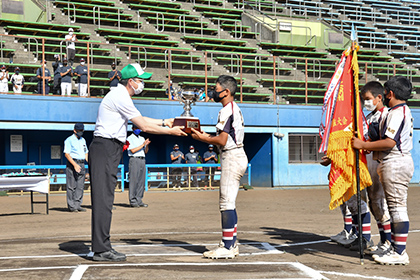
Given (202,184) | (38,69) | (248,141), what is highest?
(38,69)

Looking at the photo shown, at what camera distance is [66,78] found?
67.3 ft

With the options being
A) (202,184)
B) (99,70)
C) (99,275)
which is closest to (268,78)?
(202,184)

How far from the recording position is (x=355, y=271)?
6.07 meters

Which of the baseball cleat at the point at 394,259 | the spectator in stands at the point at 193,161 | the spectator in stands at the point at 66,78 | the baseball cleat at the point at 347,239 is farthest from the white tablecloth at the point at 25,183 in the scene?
the spectator in stands at the point at 193,161

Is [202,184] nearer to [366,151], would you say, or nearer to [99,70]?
[99,70]

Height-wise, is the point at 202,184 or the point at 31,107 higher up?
the point at 31,107

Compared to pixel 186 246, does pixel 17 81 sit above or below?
above

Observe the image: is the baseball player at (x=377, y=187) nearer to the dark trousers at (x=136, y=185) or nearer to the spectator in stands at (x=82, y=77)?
the dark trousers at (x=136, y=185)

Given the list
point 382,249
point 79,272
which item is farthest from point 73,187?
point 382,249

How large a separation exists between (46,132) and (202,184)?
6.79 meters

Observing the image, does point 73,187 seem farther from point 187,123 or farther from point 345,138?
point 345,138

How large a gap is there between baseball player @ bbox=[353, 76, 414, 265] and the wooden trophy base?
6.54 ft

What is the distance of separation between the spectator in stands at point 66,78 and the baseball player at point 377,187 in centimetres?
1522

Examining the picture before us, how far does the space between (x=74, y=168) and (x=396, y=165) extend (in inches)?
345
